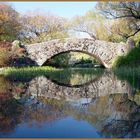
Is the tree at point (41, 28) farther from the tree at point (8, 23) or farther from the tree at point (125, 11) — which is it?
the tree at point (125, 11)

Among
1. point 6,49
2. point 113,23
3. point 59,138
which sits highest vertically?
point 113,23

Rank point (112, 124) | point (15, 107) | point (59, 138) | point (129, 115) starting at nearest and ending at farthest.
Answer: point (59, 138)
point (112, 124)
point (129, 115)
point (15, 107)

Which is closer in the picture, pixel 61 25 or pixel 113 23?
pixel 113 23

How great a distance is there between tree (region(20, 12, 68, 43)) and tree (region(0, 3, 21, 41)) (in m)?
2.46

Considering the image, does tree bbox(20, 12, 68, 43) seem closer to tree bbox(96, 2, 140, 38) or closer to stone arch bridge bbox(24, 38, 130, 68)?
tree bbox(96, 2, 140, 38)

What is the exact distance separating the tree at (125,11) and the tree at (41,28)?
7652 millimetres

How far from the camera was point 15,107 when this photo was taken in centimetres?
697

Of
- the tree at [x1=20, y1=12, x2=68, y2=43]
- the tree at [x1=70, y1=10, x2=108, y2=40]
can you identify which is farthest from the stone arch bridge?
the tree at [x1=20, y1=12, x2=68, y2=43]

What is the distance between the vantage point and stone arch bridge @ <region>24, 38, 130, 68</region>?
1102 inches

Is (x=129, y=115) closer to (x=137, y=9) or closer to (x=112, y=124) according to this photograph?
(x=112, y=124)

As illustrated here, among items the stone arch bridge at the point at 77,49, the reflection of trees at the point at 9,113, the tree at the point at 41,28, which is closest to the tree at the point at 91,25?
the tree at the point at 41,28

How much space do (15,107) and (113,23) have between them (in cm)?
2923

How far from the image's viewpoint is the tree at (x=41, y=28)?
37.3m

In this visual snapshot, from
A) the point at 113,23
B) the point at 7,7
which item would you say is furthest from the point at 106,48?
the point at 7,7
